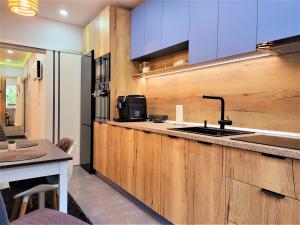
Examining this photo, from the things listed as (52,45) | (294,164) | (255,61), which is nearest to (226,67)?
(255,61)

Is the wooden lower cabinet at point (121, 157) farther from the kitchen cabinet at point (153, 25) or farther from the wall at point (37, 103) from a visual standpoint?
the wall at point (37, 103)

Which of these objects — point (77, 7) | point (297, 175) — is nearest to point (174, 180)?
point (297, 175)

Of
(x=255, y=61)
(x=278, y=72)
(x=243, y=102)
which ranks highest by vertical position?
(x=255, y=61)

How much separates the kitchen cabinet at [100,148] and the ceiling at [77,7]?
5.89ft

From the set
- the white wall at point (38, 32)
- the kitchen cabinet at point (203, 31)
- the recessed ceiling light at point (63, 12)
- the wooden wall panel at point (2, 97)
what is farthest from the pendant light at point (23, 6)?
the wooden wall panel at point (2, 97)

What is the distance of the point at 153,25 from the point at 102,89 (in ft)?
4.13

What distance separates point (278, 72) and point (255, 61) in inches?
9.3

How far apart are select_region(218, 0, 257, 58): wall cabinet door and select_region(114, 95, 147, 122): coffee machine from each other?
1.41 metres

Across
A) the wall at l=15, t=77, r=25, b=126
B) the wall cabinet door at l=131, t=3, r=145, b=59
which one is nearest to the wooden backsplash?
the wall cabinet door at l=131, t=3, r=145, b=59

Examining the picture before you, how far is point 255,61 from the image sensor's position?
191cm

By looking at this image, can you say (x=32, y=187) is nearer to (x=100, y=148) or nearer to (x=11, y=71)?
(x=100, y=148)

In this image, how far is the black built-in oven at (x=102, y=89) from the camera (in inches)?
125

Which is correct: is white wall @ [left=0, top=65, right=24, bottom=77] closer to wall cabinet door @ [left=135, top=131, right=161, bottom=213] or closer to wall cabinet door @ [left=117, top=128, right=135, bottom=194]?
wall cabinet door @ [left=117, top=128, right=135, bottom=194]

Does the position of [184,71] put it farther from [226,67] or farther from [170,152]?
[170,152]
